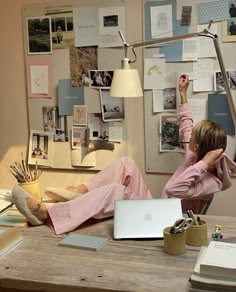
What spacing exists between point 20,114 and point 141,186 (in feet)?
3.46

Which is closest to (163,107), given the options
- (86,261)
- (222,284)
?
(86,261)

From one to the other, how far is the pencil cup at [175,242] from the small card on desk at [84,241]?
10.3 inches

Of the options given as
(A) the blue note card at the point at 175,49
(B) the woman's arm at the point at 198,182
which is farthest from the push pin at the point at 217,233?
(A) the blue note card at the point at 175,49

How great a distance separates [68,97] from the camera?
2838 millimetres

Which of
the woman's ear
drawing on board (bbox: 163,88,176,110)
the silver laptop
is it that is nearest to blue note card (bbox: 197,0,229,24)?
drawing on board (bbox: 163,88,176,110)

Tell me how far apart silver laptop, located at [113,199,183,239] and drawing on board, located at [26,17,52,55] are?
4.67 feet

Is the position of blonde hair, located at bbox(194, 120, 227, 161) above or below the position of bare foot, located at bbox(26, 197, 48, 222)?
above

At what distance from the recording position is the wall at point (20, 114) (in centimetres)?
266

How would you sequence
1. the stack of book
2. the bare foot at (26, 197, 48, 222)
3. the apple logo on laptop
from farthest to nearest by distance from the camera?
the bare foot at (26, 197, 48, 222) → the apple logo on laptop → the stack of book

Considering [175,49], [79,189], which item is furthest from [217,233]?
[175,49]

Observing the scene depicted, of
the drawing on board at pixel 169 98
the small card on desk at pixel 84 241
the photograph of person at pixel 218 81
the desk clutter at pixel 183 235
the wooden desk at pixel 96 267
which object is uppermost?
the photograph of person at pixel 218 81

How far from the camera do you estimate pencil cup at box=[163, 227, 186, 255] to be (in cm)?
152

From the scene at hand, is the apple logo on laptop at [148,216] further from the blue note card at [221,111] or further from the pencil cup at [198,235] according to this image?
the blue note card at [221,111]

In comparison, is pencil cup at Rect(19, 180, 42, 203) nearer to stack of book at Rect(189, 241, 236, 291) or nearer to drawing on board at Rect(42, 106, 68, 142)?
drawing on board at Rect(42, 106, 68, 142)
